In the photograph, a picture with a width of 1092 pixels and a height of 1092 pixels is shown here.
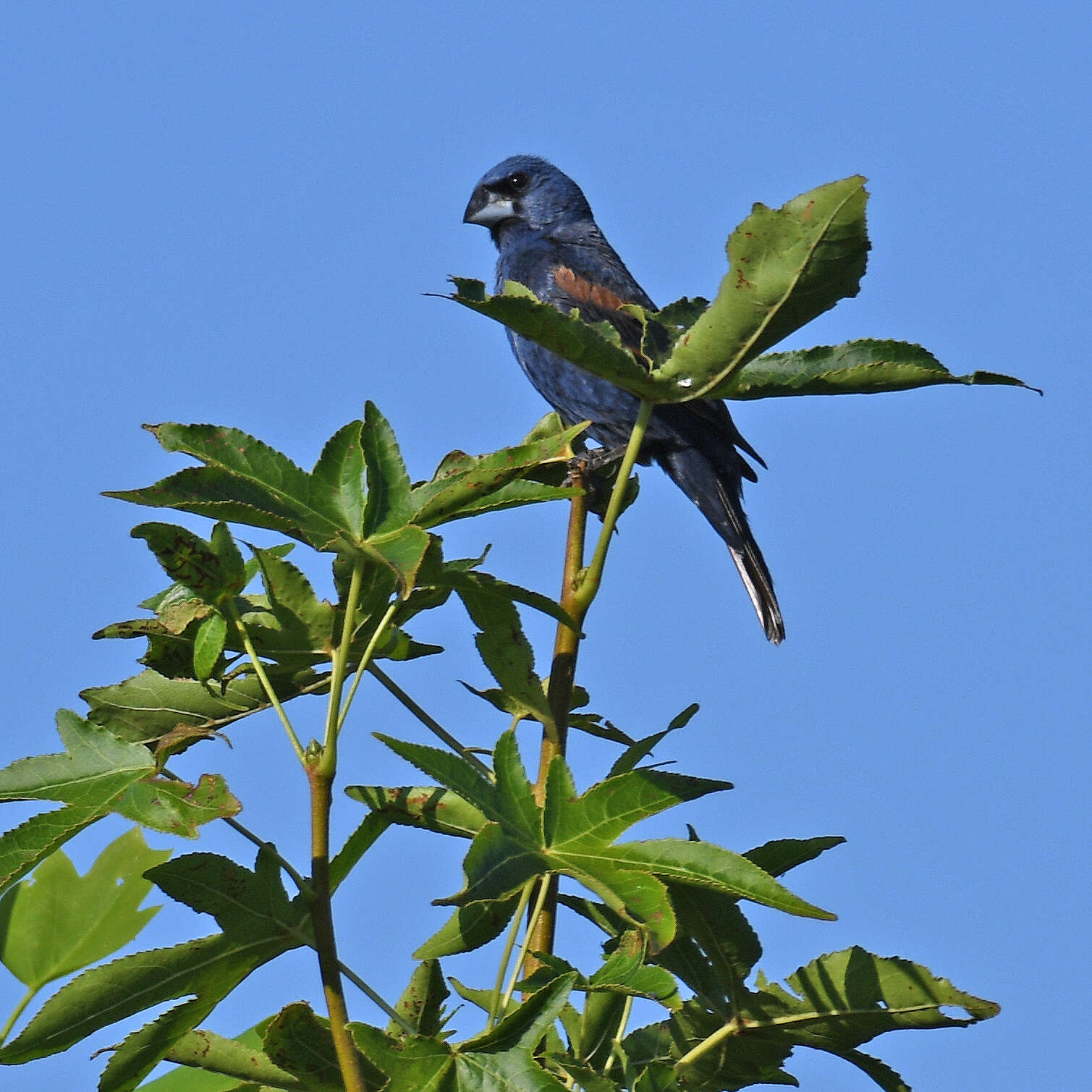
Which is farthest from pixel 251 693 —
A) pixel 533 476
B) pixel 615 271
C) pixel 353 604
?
pixel 615 271

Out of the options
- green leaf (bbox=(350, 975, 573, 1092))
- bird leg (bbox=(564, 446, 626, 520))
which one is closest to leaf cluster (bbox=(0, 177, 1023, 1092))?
green leaf (bbox=(350, 975, 573, 1092))

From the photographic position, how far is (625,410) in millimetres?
7020

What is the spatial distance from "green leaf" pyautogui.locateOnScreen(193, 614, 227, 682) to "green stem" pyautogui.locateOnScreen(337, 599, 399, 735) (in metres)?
0.19

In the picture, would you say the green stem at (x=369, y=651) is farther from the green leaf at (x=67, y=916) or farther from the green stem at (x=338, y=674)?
the green leaf at (x=67, y=916)

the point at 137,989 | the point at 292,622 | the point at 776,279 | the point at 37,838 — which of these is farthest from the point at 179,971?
the point at 776,279

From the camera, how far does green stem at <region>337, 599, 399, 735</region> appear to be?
1779 millimetres

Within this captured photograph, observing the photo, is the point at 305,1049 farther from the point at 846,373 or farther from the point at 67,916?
the point at 846,373

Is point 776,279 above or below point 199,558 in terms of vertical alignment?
above

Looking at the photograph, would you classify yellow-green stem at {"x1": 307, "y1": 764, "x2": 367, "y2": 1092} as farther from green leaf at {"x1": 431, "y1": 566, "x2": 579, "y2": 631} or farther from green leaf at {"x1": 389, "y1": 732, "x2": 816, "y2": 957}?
green leaf at {"x1": 431, "y1": 566, "x2": 579, "y2": 631}

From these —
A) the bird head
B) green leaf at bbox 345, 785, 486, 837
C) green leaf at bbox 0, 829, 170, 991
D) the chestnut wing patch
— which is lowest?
green leaf at bbox 0, 829, 170, 991

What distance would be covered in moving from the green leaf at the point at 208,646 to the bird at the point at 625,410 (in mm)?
4286

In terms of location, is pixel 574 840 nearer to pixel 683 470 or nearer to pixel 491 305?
pixel 491 305

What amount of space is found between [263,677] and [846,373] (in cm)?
100

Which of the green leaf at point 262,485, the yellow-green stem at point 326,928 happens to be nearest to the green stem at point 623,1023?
the yellow-green stem at point 326,928
